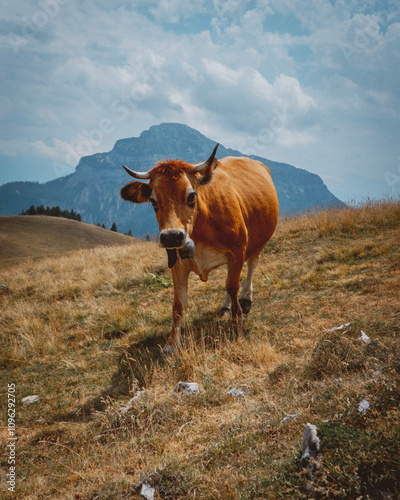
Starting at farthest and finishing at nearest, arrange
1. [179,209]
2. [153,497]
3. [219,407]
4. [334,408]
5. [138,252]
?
1. [138,252]
2. [179,209]
3. [219,407]
4. [334,408]
5. [153,497]

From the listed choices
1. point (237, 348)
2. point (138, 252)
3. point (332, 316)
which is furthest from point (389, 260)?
point (138, 252)

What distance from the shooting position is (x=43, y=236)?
58.1 m

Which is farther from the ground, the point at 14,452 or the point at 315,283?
the point at 315,283

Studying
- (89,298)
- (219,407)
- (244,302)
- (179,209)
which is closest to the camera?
(219,407)

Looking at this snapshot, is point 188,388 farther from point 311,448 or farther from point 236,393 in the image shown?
point 311,448

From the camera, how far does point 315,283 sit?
7359 millimetres

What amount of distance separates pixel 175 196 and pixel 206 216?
945 millimetres

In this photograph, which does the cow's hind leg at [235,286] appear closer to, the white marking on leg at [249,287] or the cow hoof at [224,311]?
the cow hoof at [224,311]

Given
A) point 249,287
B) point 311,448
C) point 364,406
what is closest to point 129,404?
point 311,448

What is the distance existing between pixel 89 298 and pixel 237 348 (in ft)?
18.8

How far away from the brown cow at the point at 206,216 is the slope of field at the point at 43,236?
1619 inches

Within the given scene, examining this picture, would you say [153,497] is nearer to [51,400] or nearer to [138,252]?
[51,400]

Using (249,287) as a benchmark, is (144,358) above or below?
below

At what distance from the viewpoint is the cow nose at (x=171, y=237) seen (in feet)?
13.3
